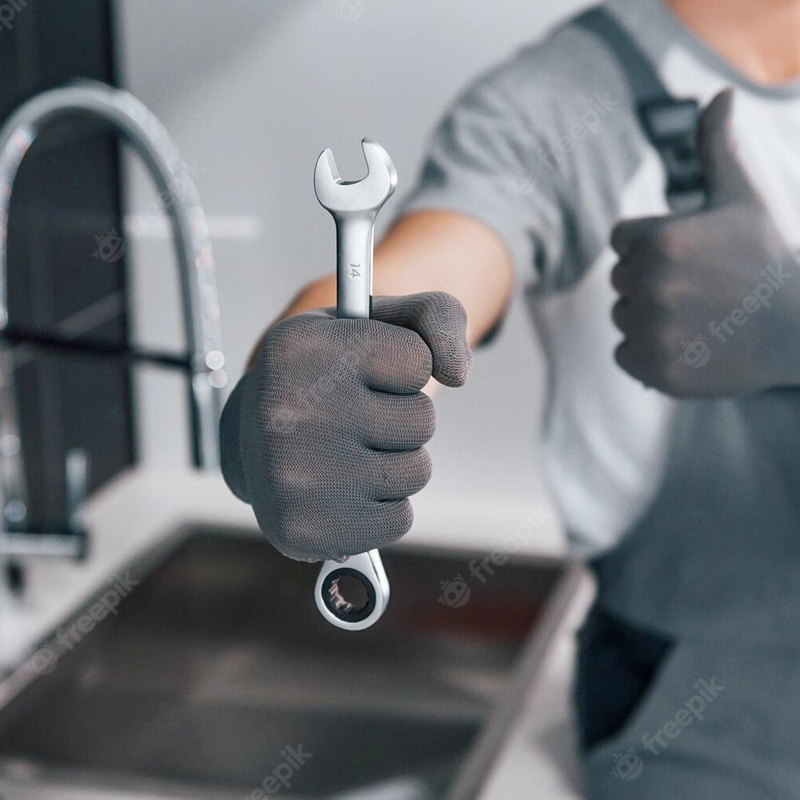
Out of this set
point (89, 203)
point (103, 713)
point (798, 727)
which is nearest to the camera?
point (798, 727)

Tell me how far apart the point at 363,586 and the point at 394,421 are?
4 cm

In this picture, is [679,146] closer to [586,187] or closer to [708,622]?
[586,187]

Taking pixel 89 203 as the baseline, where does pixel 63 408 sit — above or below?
below

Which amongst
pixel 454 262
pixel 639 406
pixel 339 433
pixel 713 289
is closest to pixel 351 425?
pixel 339 433

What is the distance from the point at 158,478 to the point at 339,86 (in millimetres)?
416

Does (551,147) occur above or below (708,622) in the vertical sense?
above

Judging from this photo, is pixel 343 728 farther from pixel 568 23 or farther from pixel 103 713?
pixel 568 23

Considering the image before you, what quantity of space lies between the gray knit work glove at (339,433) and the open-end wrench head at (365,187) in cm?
3

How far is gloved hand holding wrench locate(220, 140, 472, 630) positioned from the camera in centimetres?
26

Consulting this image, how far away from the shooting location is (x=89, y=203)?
109 centimetres

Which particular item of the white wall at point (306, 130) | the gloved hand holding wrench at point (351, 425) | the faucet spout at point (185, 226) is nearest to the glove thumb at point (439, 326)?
the gloved hand holding wrench at point (351, 425)

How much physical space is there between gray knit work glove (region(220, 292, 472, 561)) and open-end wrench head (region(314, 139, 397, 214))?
0.03m

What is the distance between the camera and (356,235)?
25 cm

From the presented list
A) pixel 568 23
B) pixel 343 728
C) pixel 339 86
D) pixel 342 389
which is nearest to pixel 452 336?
pixel 342 389
